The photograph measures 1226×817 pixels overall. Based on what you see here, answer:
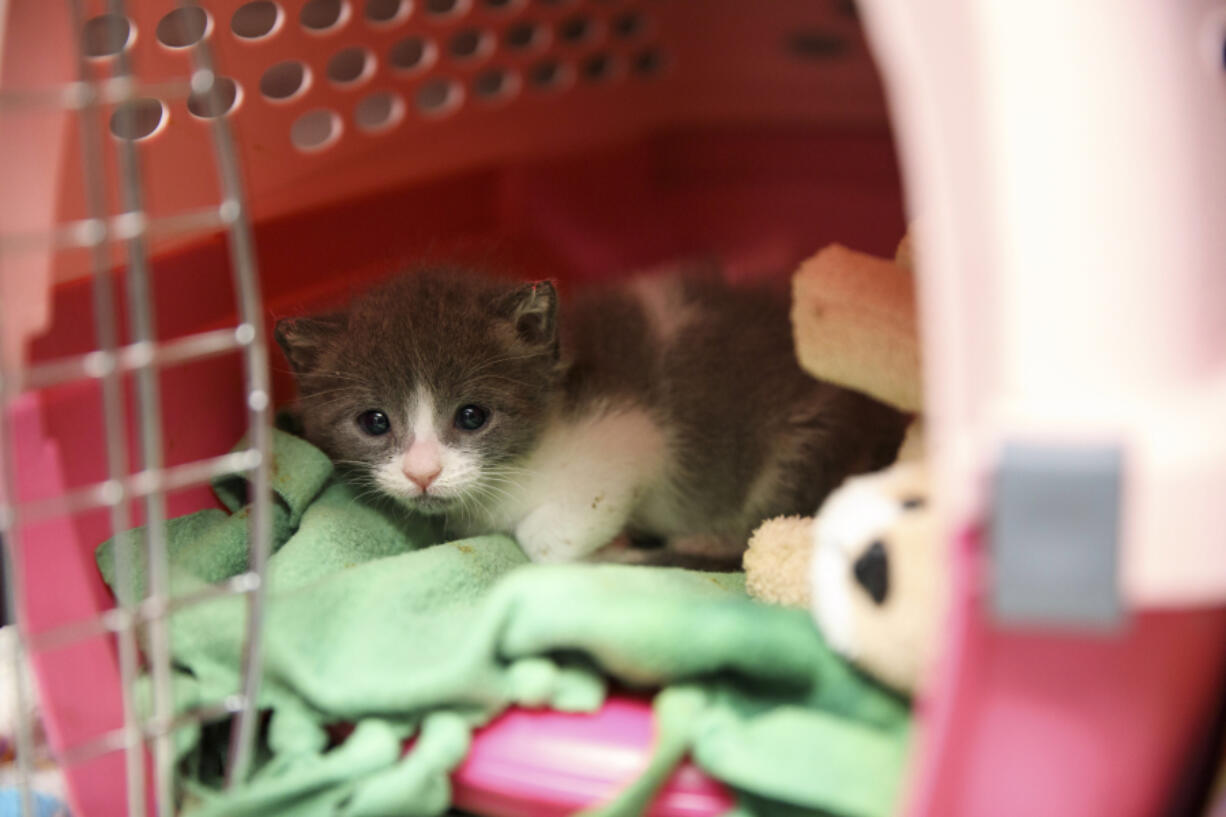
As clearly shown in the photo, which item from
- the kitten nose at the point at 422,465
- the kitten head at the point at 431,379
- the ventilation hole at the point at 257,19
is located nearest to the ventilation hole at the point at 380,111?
the ventilation hole at the point at 257,19

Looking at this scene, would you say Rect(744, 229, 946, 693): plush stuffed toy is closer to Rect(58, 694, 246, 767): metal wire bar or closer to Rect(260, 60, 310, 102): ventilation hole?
Rect(58, 694, 246, 767): metal wire bar

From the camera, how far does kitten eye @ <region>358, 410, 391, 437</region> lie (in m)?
1.56

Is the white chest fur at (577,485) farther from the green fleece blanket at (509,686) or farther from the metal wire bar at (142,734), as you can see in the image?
the metal wire bar at (142,734)

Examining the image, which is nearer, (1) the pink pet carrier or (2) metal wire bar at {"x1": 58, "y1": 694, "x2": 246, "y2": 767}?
(1) the pink pet carrier

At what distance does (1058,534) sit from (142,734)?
86cm

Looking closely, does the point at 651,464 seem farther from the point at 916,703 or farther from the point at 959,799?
the point at 959,799

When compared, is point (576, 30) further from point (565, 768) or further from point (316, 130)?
point (565, 768)

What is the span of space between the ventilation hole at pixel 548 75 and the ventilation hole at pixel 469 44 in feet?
0.55

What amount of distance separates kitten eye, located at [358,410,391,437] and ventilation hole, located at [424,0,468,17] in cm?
101

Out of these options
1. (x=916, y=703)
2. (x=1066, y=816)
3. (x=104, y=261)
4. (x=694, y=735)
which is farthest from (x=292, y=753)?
(x=1066, y=816)

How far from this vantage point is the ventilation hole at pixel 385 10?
2.02 m

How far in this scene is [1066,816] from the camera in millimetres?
896

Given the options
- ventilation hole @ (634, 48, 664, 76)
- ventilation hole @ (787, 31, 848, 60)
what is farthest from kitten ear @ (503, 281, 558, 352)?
ventilation hole @ (787, 31, 848, 60)

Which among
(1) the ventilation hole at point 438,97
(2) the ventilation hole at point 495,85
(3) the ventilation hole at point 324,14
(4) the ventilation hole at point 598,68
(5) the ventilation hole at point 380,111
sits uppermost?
(4) the ventilation hole at point 598,68
